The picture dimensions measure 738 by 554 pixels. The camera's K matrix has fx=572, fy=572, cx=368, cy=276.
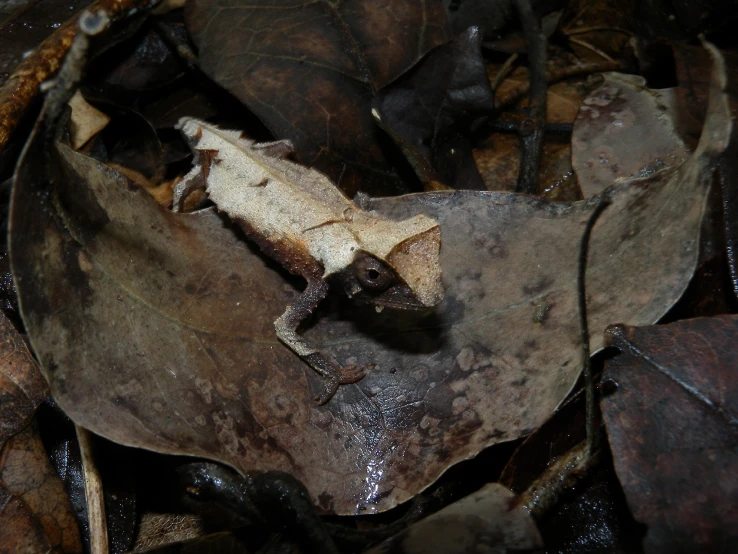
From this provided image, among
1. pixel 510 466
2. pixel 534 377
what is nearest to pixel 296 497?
pixel 510 466

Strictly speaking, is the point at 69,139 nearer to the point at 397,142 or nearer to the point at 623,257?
the point at 397,142

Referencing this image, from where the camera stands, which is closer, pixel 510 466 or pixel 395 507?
pixel 510 466

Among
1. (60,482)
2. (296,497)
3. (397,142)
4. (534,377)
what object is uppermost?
(397,142)

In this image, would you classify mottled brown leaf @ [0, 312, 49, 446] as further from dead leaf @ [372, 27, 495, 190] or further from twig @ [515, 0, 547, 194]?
twig @ [515, 0, 547, 194]

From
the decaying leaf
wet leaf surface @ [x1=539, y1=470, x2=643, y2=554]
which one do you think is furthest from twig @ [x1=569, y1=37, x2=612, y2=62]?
wet leaf surface @ [x1=539, y1=470, x2=643, y2=554]

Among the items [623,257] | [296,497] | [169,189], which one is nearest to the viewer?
[296,497]
